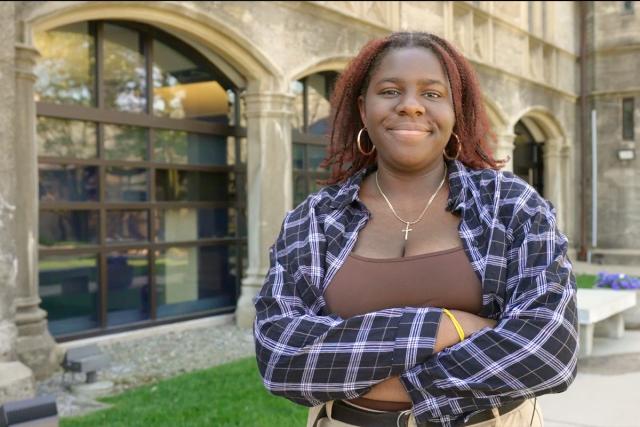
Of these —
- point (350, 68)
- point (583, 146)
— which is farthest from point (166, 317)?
point (583, 146)

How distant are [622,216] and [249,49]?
1153cm

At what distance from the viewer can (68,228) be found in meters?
7.17

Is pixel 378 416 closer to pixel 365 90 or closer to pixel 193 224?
pixel 365 90

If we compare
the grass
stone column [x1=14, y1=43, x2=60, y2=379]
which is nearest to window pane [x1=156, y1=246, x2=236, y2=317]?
stone column [x1=14, y1=43, x2=60, y2=379]

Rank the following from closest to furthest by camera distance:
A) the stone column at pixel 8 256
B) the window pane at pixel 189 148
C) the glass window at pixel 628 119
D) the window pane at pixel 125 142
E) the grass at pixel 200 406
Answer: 1. the grass at pixel 200 406
2. the stone column at pixel 8 256
3. the window pane at pixel 125 142
4. the window pane at pixel 189 148
5. the glass window at pixel 628 119

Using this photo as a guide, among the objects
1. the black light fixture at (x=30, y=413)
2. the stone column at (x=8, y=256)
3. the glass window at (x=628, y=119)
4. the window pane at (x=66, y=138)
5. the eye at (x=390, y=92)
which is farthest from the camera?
the glass window at (x=628, y=119)

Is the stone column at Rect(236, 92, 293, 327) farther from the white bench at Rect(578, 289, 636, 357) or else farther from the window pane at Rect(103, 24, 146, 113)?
the white bench at Rect(578, 289, 636, 357)

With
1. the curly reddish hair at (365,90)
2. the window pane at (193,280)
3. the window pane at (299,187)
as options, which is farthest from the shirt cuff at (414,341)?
the window pane at (299,187)

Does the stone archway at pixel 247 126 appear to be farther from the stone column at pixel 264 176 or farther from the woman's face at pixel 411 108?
the woman's face at pixel 411 108

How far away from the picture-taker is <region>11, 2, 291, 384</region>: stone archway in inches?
233

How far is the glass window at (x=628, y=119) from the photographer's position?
16078mm

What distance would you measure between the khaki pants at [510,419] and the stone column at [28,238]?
4872 mm

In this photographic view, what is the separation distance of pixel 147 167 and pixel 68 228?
1.21 meters

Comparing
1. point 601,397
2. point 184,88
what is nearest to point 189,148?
point 184,88
